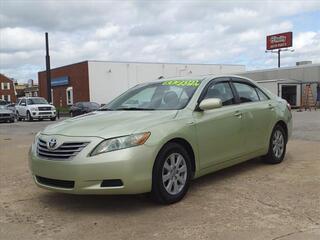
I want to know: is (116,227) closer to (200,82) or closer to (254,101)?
Answer: (200,82)

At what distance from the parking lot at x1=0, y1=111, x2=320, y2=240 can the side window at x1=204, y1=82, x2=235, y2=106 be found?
1.14 metres

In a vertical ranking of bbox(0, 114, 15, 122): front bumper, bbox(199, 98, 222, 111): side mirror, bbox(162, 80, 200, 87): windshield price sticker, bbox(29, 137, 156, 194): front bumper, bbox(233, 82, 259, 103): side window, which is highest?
bbox(162, 80, 200, 87): windshield price sticker

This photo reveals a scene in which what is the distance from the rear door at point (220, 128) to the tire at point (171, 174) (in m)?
0.37

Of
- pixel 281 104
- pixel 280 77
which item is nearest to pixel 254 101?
pixel 281 104

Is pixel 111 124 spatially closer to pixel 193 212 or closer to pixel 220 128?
pixel 193 212

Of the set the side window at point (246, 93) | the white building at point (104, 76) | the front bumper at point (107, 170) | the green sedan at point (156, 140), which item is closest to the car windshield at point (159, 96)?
the green sedan at point (156, 140)

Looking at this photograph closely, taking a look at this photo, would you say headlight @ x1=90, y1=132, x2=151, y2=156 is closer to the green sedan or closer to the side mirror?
the green sedan

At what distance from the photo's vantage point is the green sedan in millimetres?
5031

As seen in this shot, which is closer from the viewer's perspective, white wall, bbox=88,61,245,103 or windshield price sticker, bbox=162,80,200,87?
windshield price sticker, bbox=162,80,200,87

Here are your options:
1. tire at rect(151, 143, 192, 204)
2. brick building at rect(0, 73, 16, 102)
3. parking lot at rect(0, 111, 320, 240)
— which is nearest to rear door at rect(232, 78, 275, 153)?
parking lot at rect(0, 111, 320, 240)

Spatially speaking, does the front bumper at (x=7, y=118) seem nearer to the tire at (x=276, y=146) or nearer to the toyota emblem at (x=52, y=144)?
the tire at (x=276, y=146)

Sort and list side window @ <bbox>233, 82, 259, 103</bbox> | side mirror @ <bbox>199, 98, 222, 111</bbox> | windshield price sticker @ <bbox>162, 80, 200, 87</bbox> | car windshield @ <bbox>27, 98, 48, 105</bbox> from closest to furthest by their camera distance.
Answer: side mirror @ <bbox>199, 98, 222, 111</bbox> → windshield price sticker @ <bbox>162, 80, 200, 87</bbox> → side window @ <bbox>233, 82, 259, 103</bbox> → car windshield @ <bbox>27, 98, 48, 105</bbox>

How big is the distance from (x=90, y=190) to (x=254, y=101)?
3.42 m

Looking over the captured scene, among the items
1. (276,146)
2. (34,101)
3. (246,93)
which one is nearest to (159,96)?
(246,93)
